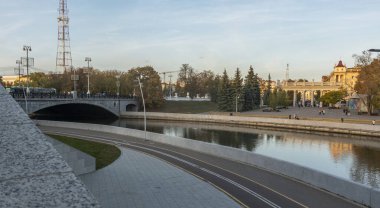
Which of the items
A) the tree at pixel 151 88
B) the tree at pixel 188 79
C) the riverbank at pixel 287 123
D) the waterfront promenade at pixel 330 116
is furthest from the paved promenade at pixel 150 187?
the tree at pixel 188 79

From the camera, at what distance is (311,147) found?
152 feet

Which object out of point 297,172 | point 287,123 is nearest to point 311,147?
point 287,123

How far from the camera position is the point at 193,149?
112 ft

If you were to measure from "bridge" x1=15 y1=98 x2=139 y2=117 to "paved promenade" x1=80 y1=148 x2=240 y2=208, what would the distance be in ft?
143

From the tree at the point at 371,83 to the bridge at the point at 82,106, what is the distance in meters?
53.3

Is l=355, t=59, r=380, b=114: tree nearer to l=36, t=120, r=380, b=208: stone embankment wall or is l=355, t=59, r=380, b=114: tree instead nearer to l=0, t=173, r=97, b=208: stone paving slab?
l=36, t=120, r=380, b=208: stone embankment wall

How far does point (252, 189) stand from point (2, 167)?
17.0 m

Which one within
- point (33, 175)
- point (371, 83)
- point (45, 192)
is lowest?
point (45, 192)

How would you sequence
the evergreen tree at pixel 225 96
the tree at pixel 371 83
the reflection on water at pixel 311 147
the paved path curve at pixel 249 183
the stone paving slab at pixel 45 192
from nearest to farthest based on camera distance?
the stone paving slab at pixel 45 192 < the paved path curve at pixel 249 183 < the reflection on water at pixel 311 147 < the tree at pixel 371 83 < the evergreen tree at pixel 225 96

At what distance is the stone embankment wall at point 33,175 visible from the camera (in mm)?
4035

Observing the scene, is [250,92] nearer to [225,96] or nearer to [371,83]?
[225,96]

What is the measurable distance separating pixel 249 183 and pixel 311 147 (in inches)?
1063

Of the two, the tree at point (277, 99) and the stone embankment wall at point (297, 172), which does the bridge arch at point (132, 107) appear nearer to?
the tree at point (277, 99)

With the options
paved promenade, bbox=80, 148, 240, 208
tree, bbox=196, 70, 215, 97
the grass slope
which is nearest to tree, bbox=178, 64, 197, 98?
tree, bbox=196, 70, 215, 97
